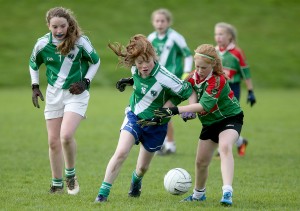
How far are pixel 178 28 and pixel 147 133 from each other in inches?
1088

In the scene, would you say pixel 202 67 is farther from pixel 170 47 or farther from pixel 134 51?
pixel 170 47

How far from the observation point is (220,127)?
721 cm

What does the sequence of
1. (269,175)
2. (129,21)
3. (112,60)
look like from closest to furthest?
(269,175) < (112,60) < (129,21)

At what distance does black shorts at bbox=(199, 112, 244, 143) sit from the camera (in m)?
7.20

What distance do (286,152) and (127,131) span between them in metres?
5.41

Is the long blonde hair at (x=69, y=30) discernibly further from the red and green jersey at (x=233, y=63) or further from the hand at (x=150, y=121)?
the red and green jersey at (x=233, y=63)

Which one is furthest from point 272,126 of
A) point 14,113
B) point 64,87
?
point 64,87

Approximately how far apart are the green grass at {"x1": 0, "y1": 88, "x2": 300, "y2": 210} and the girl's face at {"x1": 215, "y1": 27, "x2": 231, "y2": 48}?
1.87 metres

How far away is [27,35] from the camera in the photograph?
32562 mm

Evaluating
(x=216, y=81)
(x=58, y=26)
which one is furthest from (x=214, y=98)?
(x=58, y=26)

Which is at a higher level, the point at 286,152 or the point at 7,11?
the point at 7,11

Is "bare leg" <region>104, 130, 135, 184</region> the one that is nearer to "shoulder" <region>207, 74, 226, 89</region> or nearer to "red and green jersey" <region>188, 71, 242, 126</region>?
"red and green jersey" <region>188, 71, 242, 126</region>

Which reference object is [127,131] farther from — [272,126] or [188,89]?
[272,126]

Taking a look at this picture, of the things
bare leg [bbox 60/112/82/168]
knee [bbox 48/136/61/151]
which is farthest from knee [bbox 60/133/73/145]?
knee [bbox 48/136/61/151]
